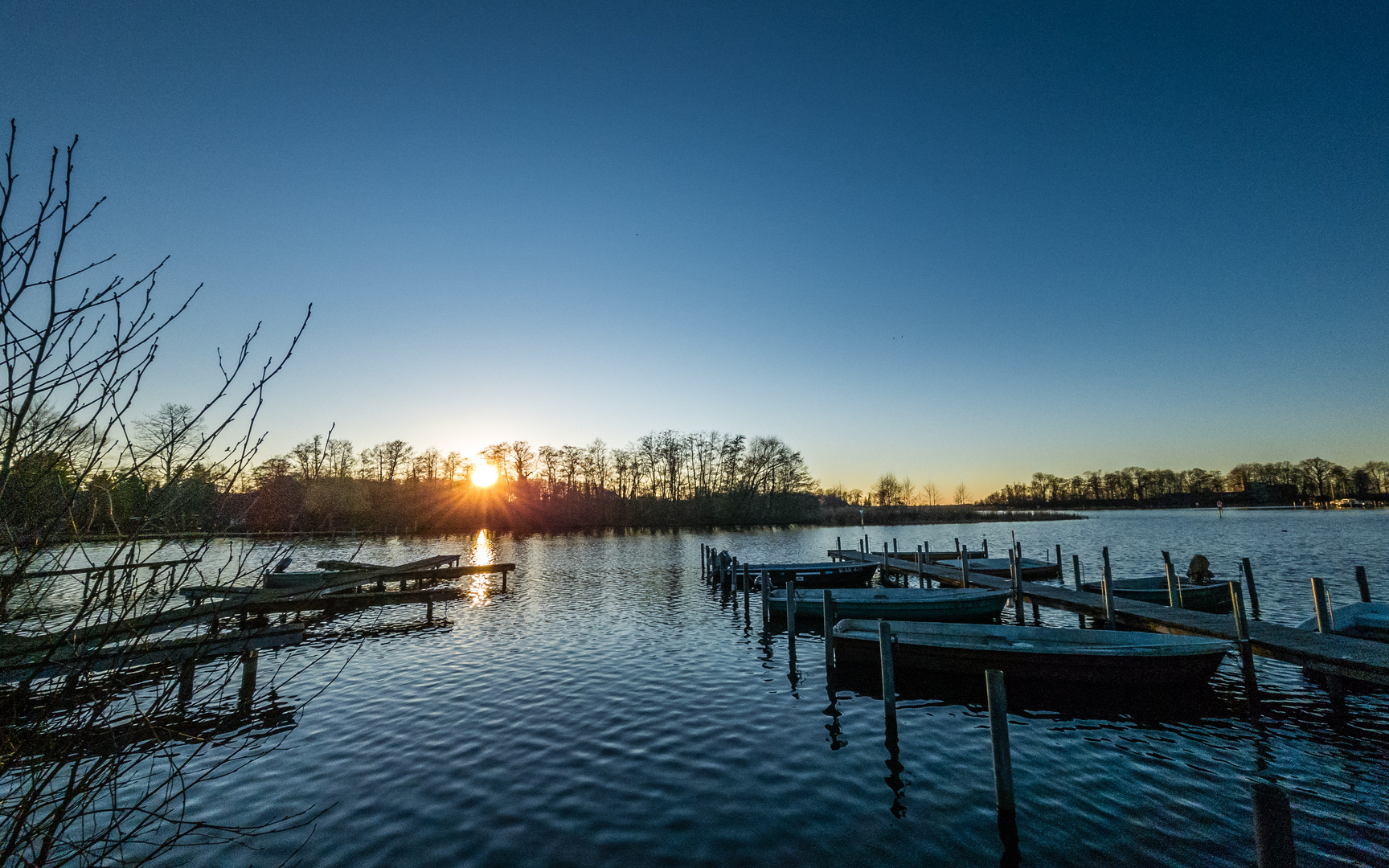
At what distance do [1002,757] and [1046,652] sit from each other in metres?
5.34

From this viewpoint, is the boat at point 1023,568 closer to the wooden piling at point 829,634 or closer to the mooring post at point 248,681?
the wooden piling at point 829,634

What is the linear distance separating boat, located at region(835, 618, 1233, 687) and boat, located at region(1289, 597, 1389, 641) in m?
4.18

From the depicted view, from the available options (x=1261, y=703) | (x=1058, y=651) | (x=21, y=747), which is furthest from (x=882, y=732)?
(x=21, y=747)

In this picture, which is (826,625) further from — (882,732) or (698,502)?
(698,502)

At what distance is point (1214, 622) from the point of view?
13.9 meters

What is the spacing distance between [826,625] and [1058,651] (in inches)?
179

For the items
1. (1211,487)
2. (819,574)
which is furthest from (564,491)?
(1211,487)

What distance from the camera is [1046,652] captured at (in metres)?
12.2

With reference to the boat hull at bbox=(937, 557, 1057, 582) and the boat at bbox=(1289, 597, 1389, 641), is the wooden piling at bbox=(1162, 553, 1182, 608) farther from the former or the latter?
the boat hull at bbox=(937, 557, 1057, 582)

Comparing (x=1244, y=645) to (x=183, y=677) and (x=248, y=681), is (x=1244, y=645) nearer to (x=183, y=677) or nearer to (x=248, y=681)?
(x=183, y=677)

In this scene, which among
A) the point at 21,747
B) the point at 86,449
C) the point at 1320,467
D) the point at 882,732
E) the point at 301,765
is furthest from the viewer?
the point at 1320,467

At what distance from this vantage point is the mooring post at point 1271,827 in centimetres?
409

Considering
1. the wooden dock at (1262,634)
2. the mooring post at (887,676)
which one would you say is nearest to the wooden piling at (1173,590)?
the wooden dock at (1262,634)

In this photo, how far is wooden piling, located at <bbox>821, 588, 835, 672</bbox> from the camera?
13.6 metres
